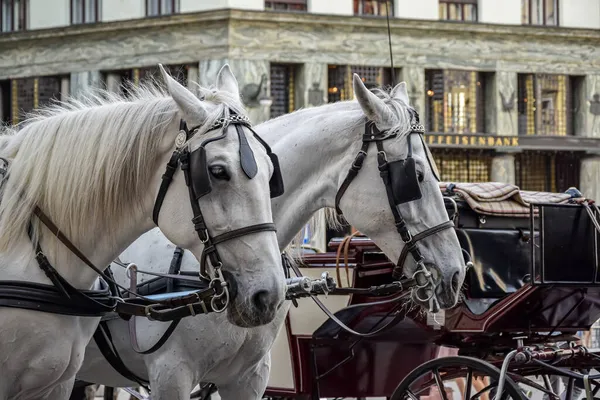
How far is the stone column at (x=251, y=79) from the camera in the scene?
102ft

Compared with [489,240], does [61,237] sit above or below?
above

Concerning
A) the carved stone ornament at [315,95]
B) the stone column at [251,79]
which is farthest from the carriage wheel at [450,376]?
the carved stone ornament at [315,95]

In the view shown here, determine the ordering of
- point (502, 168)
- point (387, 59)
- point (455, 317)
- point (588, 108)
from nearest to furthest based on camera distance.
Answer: point (455, 317) < point (387, 59) < point (502, 168) < point (588, 108)

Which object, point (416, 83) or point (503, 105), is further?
point (503, 105)

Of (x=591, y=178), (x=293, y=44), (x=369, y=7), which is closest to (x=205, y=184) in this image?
(x=293, y=44)

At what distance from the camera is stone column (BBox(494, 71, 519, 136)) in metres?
33.8

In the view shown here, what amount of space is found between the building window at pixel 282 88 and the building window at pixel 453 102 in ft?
14.0

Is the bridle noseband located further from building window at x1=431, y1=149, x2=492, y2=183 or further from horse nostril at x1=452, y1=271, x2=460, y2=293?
building window at x1=431, y1=149, x2=492, y2=183

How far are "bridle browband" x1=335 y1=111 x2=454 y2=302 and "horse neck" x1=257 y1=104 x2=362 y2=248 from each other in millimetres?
74

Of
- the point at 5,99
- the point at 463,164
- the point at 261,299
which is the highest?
the point at 5,99

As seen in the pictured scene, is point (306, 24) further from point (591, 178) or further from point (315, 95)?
point (591, 178)

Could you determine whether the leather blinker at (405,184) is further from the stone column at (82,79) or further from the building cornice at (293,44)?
the stone column at (82,79)

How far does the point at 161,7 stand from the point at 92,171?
29132 mm

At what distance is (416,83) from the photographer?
3306cm
